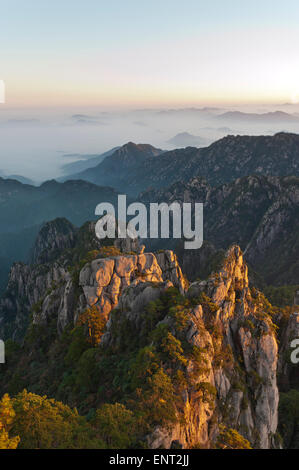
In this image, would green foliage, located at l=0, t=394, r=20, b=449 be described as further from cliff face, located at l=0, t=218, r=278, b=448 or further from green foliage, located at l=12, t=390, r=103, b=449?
cliff face, located at l=0, t=218, r=278, b=448

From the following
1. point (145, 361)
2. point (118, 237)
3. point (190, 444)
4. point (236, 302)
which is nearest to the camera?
point (190, 444)

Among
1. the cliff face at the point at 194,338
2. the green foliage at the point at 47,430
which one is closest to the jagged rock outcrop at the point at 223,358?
the cliff face at the point at 194,338

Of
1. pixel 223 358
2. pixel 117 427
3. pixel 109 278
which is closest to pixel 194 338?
pixel 223 358

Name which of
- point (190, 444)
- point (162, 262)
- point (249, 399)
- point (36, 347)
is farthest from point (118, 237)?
point (190, 444)

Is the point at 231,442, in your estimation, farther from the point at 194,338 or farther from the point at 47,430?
the point at 47,430

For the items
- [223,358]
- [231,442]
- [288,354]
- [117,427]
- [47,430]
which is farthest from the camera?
[288,354]

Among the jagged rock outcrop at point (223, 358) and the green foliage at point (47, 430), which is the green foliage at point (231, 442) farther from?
the green foliage at point (47, 430)

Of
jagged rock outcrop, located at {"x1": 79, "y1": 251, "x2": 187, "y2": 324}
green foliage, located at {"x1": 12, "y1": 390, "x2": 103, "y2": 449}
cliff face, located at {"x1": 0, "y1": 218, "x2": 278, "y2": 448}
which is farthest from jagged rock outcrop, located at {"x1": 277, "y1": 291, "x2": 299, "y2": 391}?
green foliage, located at {"x1": 12, "y1": 390, "x2": 103, "y2": 449}

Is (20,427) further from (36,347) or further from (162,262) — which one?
(162,262)
